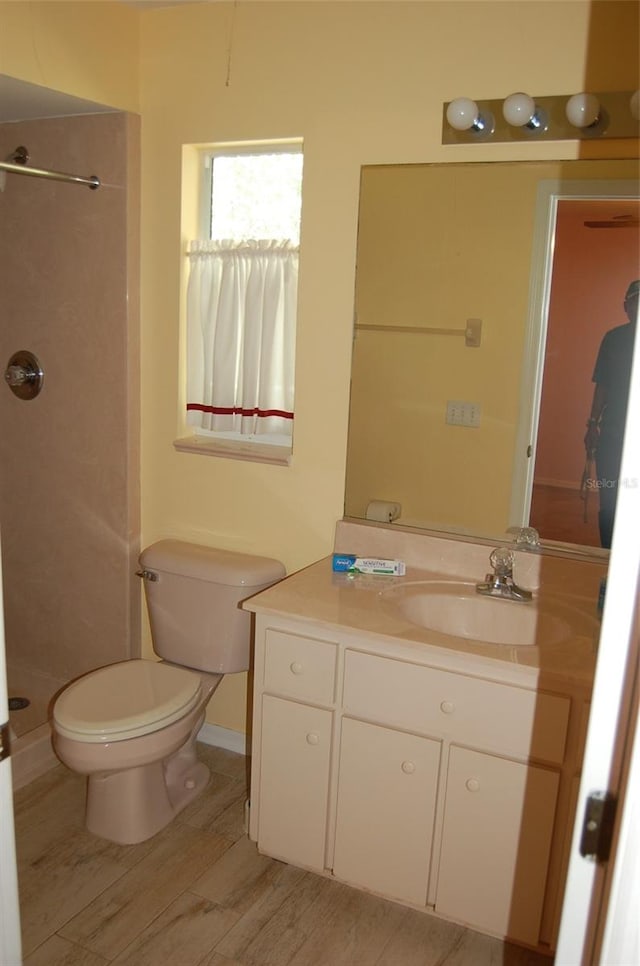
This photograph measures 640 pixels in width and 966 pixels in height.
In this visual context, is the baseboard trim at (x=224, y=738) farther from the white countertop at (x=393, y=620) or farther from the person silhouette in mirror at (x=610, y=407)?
the person silhouette in mirror at (x=610, y=407)

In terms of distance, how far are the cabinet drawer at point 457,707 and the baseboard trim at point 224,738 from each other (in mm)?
924

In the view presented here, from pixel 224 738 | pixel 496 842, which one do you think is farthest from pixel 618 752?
pixel 224 738

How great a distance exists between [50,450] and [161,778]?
122cm

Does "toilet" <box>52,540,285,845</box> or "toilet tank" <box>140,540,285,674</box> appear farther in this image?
"toilet tank" <box>140,540,285,674</box>

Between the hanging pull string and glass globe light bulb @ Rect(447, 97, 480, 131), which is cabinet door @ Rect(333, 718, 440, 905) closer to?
glass globe light bulb @ Rect(447, 97, 480, 131)

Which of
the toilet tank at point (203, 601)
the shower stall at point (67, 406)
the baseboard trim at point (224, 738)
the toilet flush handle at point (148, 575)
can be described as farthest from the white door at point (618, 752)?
the shower stall at point (67, 406)

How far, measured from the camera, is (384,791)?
6.68 ft

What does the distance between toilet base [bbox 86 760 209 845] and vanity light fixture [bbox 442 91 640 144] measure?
1957 millimetres

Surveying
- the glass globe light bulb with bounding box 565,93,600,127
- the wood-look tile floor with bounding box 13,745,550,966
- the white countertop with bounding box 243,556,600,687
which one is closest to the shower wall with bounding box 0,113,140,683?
the wood-look tile floor with bounding box 13,745,550,966

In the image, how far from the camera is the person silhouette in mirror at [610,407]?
6.65 ft

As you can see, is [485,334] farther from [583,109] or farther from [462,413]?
[583,109]

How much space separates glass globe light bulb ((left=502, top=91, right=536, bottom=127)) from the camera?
1960mm

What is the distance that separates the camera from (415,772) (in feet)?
6.52

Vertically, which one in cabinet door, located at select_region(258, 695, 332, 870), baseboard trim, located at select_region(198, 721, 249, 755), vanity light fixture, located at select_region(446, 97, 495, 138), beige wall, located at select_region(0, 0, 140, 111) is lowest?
baseboard trim, located at select_region(198, 721, 249, 755)
